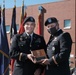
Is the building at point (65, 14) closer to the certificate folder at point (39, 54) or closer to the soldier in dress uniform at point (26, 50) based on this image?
the soldier in dress uniform at point (26, 50)

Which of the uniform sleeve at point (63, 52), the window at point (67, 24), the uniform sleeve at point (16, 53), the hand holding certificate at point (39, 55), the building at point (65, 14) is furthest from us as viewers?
the window at point (67, 24)

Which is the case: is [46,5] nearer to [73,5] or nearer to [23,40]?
[73,5]

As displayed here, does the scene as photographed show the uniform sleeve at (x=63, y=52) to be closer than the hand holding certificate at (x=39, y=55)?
Yes

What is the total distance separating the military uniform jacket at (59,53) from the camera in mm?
3961

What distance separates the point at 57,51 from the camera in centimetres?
405

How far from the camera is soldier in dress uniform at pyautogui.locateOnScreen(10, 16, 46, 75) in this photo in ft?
14.1

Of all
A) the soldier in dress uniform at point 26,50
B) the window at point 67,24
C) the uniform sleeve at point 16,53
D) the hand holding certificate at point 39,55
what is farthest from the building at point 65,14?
the hand holding certificate at point 39,55

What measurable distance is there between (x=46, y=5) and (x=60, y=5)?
175cm

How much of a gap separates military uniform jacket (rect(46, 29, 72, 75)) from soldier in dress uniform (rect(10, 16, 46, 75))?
0.30 meters

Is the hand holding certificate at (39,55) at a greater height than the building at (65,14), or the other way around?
the building at (65,14)

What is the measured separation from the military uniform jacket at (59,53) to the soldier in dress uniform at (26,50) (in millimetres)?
298

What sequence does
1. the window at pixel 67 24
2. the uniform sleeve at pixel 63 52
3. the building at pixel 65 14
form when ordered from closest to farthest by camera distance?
the uniform sleeve at pixel 63 52, the building at pixel 65 14, the window at pixel 67 24

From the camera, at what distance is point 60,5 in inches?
1208

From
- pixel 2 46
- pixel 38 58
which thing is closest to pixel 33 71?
pixel 38 58
